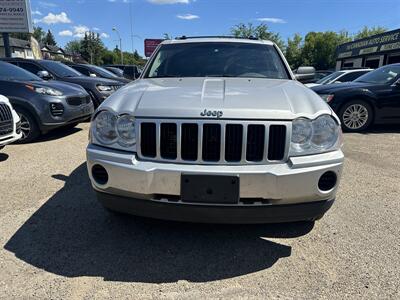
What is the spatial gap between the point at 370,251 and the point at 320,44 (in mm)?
63148

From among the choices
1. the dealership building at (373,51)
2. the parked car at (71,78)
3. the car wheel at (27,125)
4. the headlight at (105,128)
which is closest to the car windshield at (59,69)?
the parked car at (71,78)

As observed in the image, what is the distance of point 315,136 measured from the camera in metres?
2.61

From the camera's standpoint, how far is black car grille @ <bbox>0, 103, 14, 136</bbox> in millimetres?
5152

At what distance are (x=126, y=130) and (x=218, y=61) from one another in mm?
1866

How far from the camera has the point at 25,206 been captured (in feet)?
11.8

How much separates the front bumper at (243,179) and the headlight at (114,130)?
9 cm

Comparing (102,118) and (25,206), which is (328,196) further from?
(25,206)

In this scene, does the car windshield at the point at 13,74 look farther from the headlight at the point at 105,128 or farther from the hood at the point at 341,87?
the hood at the point at 341,87

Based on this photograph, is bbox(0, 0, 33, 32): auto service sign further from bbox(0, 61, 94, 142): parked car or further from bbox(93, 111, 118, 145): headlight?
bbox(93, 111, 118, 145): headlight

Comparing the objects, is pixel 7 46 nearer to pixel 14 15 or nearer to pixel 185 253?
pixel 14 15

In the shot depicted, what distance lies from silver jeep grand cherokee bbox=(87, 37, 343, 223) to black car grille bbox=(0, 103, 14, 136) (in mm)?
3110

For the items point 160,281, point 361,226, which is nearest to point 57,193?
point 160,281

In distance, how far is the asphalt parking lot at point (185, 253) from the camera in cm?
236

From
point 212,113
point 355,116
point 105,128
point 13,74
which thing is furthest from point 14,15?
point 212,113
